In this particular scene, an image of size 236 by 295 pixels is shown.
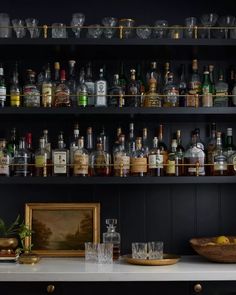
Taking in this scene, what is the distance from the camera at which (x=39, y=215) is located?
325cm

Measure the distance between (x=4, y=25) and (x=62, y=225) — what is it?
110 centimetres

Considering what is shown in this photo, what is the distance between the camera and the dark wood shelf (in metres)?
2.99

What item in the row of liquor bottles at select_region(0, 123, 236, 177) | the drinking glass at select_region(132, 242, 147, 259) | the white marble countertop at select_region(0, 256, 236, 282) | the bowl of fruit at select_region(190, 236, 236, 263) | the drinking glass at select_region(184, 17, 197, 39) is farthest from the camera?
the drinking glass at select_region(184, 17, 197, 39)

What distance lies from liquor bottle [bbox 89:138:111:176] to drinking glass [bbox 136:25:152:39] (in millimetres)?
609

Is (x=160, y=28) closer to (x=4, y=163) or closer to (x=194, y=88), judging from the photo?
(x=194, y=88)

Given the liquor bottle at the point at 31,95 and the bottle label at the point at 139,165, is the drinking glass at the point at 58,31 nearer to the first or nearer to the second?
the liquor bottle at the point at 31,95

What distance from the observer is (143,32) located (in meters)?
3.17

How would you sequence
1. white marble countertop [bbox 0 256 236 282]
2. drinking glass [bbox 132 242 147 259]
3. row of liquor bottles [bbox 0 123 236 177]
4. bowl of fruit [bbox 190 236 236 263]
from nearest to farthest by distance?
white marble countertop [bbox 0 256 236 282] → bowl of fruit [bbox 190 236 236 263] → drinking glass [bbox 132 242 147 259] → row of liquor bottles [bbox 0 123 236 177]

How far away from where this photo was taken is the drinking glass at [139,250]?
2.97 metres

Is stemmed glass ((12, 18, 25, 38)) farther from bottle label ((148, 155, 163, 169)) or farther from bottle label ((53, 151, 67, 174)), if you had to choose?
bottle label ((148, 155, 163, 169))

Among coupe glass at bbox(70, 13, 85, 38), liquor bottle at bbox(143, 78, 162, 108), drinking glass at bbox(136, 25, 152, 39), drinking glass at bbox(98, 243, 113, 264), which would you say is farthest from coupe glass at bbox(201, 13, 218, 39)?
drinking glass at bbox(98, 243, 113, 264)

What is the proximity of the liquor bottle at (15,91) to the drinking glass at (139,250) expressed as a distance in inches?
36.9
